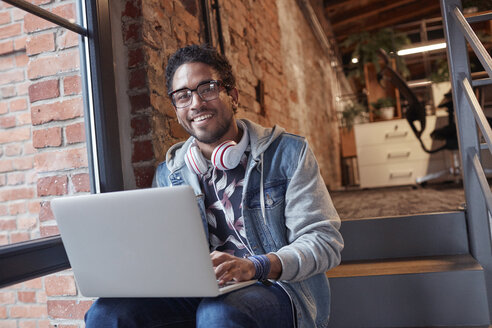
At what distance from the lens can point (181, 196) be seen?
0.89 m

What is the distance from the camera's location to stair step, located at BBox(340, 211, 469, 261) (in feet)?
6.81

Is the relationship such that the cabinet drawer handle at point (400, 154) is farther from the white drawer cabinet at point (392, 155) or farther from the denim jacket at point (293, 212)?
the denim jacket at point (293, 212)

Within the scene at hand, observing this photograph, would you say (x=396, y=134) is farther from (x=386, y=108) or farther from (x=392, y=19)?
(x=392, y=19)

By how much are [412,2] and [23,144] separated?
8.50 metres

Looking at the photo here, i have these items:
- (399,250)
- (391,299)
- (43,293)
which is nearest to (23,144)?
(43,293)

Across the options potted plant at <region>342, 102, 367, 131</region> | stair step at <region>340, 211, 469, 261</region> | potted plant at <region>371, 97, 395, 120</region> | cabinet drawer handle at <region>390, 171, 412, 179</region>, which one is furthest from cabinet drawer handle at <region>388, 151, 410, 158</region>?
stair step at <region>340, 211, 469, 261</region>

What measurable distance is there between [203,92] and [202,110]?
0.18ft

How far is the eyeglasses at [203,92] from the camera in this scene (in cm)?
136

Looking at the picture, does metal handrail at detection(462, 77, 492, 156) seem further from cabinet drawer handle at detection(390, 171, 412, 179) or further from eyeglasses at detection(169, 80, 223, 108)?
cabinet drawer handle at detection(390, 171, 412, 179)

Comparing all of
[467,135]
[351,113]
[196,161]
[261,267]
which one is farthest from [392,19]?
[261,267]

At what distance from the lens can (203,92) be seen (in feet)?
4.49

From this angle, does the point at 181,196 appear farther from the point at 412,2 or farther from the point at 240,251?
the point at 412,2

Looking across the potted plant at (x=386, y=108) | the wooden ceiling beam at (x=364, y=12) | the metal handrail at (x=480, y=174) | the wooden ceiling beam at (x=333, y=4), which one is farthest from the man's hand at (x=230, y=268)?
the wooden ceiling beam at (x=364, y=12)

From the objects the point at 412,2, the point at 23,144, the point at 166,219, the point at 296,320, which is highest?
the point at 412,2
